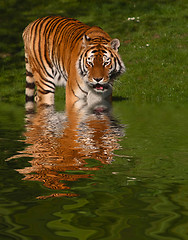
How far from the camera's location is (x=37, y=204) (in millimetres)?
3494

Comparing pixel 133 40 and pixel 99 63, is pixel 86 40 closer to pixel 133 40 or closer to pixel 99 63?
pixel 99 63

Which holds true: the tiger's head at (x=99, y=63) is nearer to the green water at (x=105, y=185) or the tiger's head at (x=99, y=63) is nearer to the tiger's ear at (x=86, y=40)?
the tiger's ear at (x=86, y=40)

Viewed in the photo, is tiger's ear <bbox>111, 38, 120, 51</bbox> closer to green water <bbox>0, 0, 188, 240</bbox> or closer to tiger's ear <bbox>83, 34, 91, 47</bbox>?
tiger's ear <bbox>83, 34, 91, 47</bbox>

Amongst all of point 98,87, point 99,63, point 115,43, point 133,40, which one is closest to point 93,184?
point 98,87

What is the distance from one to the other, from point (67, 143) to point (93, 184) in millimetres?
2395

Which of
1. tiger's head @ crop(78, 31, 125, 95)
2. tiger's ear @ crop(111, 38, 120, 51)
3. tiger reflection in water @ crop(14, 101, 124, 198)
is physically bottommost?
tiger reflection in water @ crop(14, 101, 124, 198)

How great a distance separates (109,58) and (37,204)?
7.75 m

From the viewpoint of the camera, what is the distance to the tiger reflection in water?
4.52 metres

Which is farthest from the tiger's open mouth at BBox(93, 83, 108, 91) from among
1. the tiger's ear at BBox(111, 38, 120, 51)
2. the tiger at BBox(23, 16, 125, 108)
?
the tiger's ear at BBox(111, 38, 120, 51)

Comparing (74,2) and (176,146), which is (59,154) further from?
(74,2)

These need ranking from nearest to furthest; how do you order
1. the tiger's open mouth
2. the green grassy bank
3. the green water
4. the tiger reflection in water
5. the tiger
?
1. the green water
2. the tiger reflection in water
3. the tiger's open mouth
4. the tiger
5. the green grassy bank

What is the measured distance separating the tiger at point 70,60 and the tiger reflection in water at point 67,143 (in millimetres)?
550

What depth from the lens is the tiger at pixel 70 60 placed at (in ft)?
35.2

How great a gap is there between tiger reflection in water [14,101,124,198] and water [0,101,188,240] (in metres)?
0.01
